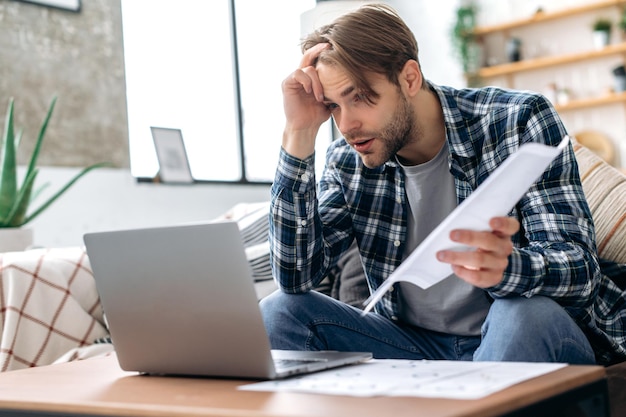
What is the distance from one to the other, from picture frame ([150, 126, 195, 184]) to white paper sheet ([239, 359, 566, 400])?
311 centimetres

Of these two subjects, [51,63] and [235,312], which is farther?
[51,63]

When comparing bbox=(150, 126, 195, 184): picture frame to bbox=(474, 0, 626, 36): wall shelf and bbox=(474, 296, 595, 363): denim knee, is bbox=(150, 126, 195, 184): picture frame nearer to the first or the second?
bbox=(474, 0, 626, 36): wall shelf

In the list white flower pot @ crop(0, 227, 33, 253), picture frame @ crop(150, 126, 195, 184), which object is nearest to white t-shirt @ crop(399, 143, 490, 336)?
white flower pot @ crop(0, 227, 33, 253)

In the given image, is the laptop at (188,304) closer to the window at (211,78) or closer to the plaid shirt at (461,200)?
the plaid shirt at (461,200)

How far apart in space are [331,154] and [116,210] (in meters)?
2.53

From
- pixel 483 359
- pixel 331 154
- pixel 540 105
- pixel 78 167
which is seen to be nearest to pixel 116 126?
pixel 78 167

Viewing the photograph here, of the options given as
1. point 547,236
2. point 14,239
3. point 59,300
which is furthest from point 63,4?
point 547,236

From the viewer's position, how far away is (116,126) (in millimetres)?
3998

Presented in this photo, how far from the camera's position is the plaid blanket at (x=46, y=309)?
6.32 feet

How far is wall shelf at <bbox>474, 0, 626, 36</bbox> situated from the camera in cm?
511

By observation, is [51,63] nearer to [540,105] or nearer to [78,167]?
[78,167]

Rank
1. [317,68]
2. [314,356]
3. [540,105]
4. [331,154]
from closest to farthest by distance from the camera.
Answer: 1. [314,356]
2. [540,105]
3. [317,68]
4. [331,154]

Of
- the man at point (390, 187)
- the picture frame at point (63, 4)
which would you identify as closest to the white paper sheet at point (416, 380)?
the man at point (390, 187)

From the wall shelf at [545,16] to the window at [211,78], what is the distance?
1.43 m
